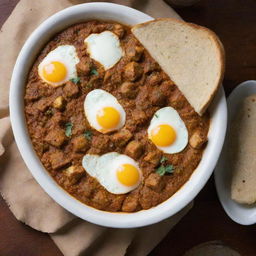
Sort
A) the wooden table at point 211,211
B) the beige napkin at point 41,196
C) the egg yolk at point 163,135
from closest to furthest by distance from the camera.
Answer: the egg yolk at point 163,135
the beige napkin at point 41,196
the wooden table at point 211,211

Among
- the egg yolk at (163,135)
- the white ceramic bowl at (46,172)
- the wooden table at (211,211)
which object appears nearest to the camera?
the white ceramic bowl at (46,172)

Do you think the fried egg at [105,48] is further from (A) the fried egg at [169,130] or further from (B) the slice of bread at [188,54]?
(A) the fried egg at [169,130]

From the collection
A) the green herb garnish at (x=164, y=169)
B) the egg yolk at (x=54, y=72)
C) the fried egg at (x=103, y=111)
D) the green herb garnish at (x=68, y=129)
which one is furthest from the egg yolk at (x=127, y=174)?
the egg yolk at (x=54, y=72)

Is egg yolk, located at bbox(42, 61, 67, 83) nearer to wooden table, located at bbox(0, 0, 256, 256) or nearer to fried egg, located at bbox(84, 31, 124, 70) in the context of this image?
fried egg, located at bbox(84, 31, 124, 70)

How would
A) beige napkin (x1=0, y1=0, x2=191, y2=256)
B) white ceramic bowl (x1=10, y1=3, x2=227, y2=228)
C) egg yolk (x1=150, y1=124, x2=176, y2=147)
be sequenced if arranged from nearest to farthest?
white ceramic bowl (x1=10, y1=3, x2=227, y2=228)
egg yolk (x1=150, y1=124, x2=176, y2=147)
beige napkin (x1=0, y1=0, x2=191, y2=256)

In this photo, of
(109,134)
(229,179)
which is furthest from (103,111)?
(229,179)

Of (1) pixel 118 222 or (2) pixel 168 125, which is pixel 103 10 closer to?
(2) pixel 168 125

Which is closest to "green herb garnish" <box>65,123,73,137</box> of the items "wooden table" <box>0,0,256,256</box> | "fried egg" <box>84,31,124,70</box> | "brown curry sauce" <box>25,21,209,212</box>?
"brown curry sauce" <box>25,21,209,212</box>
